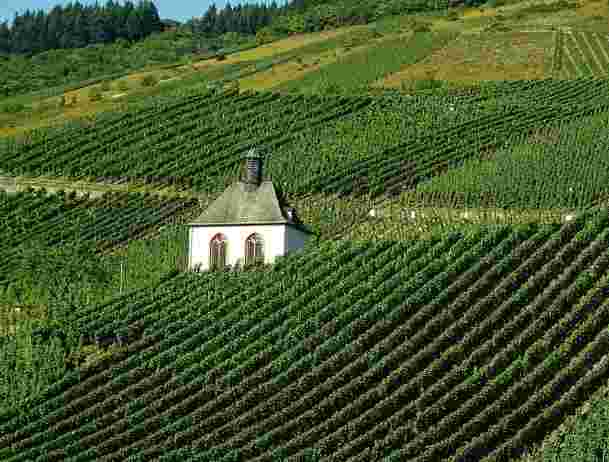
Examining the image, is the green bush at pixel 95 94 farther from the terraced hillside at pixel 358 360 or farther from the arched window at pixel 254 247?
the terraced hillside at pixel 358 360

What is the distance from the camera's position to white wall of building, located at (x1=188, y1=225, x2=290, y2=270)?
57.9 m

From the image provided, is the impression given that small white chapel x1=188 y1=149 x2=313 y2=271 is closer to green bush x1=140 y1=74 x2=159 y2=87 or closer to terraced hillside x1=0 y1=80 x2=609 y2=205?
terraced hillside x1=0 y1=80 x2=609 y2=205

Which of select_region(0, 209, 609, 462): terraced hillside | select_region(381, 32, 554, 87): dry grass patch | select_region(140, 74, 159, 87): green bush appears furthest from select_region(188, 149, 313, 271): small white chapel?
select_region(140, 74, 159, 87): green bush

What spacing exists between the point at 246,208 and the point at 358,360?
655 inches

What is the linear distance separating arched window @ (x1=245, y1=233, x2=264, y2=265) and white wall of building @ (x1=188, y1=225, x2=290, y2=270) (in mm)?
124

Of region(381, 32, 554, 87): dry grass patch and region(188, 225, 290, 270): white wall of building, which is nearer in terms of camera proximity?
region(188, 225, 290, 270): white wall of building

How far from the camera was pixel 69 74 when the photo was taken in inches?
4653

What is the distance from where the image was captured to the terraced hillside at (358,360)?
41.1 meters

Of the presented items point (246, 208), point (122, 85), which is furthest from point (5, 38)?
point (246, 208)

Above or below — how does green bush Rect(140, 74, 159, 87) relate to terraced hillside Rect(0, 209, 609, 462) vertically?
above

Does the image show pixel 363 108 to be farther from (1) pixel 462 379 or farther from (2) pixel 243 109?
(1) pixel 462 379

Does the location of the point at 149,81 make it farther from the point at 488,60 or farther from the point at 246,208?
the point at 246,208

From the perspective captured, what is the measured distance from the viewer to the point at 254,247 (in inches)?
2297

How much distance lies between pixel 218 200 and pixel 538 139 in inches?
731
